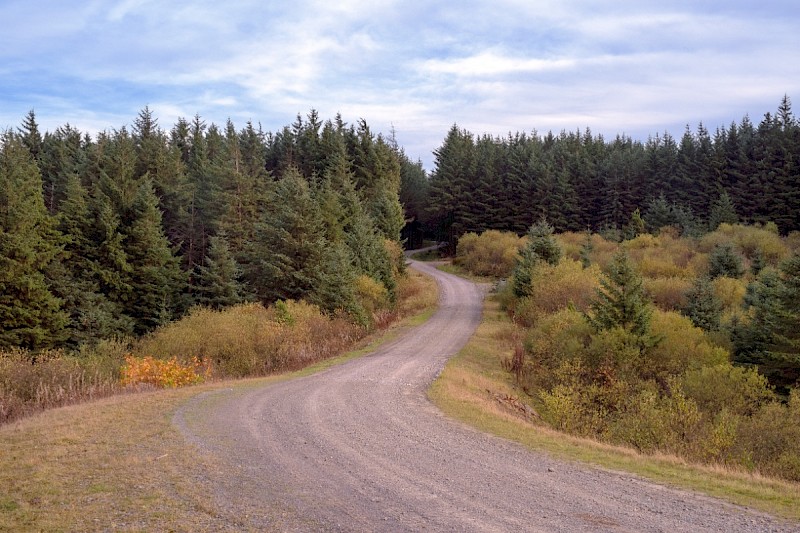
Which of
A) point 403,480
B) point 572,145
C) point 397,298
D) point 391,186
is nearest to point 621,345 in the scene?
point 403,480

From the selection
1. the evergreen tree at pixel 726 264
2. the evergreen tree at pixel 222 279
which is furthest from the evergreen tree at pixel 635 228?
the evergreen tree at pixel 222 279

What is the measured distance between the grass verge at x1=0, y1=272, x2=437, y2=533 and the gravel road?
0.49 m

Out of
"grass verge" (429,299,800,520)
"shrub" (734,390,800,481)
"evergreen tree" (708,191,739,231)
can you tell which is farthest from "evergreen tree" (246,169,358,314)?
"evergreen tree" (708,191,739,231)

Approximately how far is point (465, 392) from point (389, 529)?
12.3m

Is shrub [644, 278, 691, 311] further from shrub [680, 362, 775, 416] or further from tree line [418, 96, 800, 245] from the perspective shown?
tree line [418, 96, 800, 245]

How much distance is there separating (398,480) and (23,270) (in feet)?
114

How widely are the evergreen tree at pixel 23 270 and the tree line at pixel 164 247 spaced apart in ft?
0.24

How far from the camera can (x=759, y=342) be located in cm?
2456

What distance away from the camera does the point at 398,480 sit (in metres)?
9.97

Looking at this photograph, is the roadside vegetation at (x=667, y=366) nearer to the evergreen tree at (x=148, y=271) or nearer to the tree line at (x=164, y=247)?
the tree line at (x=164, y=247)

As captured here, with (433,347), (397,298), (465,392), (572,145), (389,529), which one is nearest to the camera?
(389,529)

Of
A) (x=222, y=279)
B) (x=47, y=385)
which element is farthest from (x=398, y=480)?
(x=222, y=279)

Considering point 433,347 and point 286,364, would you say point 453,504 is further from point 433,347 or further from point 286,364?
point 433,347

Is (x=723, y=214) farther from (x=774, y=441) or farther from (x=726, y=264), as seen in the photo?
(x=774, y=441)
